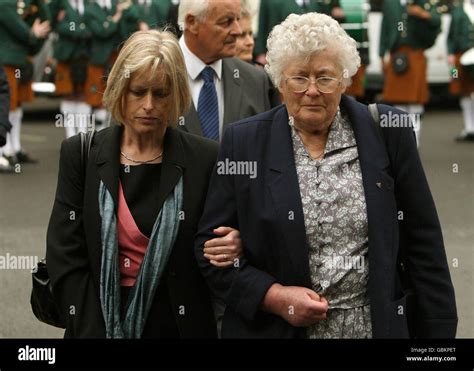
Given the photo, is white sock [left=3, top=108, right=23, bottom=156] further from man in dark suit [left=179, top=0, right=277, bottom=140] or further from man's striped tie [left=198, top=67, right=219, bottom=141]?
man's striped tie [left=198, top=67, right=219, bottom=141]

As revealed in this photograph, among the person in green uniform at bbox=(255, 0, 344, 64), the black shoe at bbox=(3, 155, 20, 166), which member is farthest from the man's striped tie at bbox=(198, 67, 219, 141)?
the black shoe at bbox=(3, 155, 20, 166)

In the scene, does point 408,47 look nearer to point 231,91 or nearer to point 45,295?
point 231,91

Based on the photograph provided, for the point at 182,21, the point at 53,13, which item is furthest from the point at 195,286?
the point at 53,13

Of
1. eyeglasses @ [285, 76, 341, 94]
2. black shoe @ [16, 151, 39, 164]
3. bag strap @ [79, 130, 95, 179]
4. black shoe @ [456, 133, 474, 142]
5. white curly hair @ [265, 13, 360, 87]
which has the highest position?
white curly hair @ [265, 13, 360, 87]

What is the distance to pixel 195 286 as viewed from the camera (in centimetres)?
396

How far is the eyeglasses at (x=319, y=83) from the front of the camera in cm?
377

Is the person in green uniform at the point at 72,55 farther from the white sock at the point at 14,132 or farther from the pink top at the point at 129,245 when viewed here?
the pink top at the point at 129,245

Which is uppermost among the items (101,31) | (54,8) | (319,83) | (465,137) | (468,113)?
(319,83)

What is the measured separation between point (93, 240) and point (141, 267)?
0.18 meters

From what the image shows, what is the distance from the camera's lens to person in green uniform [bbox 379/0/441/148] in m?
13.7

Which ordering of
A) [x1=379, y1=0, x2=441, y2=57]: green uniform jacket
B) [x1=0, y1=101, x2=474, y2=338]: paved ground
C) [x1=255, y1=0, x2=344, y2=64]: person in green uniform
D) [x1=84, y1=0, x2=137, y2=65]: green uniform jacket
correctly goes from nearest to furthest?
[x1=0, y1=101, x2=474, y2=338]: paved ground, [x1=255, y1=0, x2=344, y2=64]: person in green uniform, [x1=84, y1=0, x2=137, y2=65]: green uniform jacket, [x1=379, y1=0, x2=441, y2=57]: green uniform jacket

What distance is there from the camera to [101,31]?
13414mm

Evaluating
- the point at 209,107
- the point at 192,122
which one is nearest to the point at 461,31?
the point at 209,107

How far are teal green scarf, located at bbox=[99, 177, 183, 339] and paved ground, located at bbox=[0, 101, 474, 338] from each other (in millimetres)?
3081
